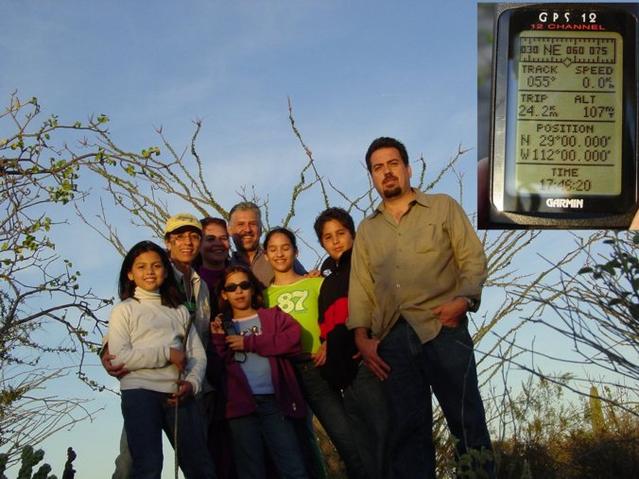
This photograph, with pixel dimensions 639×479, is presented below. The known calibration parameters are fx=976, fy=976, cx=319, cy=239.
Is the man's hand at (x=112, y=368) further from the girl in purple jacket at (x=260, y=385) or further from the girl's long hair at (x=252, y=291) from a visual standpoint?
the girl's long hair at (x=252, y=291)

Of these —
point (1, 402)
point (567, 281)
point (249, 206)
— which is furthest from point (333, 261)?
point (567, 281)

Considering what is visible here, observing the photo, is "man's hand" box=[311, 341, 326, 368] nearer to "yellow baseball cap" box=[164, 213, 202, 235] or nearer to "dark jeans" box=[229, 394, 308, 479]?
"dark jeans" box=[229, 394, 308, 479]

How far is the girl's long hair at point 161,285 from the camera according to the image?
4973mm

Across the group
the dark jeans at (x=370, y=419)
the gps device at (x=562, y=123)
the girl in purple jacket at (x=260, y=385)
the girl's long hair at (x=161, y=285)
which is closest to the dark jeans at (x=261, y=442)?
the girl in purple jacket at (x=260, y=385)

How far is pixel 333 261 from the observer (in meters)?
5.40

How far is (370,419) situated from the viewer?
4.68 metres

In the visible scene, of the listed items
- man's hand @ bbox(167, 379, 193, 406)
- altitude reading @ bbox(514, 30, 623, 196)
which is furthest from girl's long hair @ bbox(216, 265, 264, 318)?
altitude reading @ bbox(514, 30, 623, 196)

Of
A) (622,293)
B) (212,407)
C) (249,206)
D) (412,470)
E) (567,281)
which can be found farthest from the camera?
(249,206)

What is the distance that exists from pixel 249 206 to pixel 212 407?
1302mm

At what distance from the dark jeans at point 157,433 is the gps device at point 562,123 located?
5.83 ft

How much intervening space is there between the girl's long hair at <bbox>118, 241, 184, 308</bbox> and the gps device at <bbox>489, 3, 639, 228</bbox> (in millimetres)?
1648

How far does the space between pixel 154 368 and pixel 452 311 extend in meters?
1.47

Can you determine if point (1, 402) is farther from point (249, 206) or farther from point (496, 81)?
point (496, 81)

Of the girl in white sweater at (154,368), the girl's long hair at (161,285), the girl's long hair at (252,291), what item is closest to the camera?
the girl in white sweater at (154,368)
